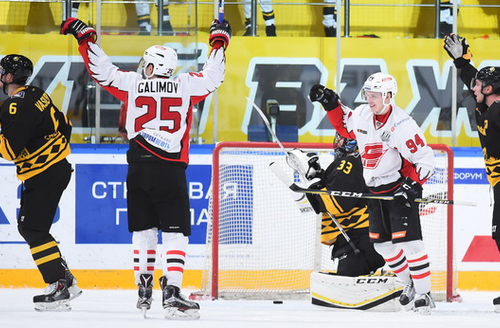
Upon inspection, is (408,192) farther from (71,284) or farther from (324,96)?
(71,284)

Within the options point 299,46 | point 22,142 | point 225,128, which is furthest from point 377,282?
point 299,46

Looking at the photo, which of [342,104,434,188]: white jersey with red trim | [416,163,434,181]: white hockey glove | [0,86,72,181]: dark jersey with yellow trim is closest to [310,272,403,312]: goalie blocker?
[342,104,434,188]: white jersey with red trim

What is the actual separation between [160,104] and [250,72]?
8.73 ft

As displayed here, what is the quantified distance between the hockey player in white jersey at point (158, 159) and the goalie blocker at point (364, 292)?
0.89m

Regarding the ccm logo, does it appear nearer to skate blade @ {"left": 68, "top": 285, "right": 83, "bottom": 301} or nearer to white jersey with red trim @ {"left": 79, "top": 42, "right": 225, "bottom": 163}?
white jersey with red trim @ {"left": 79, "top": 42, "right": 225, "bottom": 163}

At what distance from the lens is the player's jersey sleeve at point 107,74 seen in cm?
395

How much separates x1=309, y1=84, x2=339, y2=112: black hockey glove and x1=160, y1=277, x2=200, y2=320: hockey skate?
1.22m

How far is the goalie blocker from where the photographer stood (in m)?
4.36

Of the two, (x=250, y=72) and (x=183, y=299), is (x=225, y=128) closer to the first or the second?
(x=250, y=72)

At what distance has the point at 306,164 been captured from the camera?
443 cm

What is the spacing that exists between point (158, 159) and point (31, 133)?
2.03 feet

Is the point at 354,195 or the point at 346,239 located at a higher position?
the point at 354,195

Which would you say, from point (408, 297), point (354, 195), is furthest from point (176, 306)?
point (408, 297)

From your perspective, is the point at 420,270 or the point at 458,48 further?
the point at 458,48
